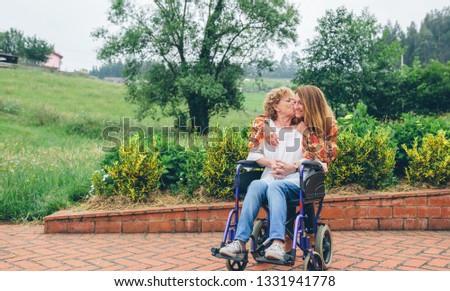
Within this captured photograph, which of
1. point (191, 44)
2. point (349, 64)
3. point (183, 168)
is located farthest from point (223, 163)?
point (191, 44)

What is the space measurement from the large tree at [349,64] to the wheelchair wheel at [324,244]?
15.2 meters

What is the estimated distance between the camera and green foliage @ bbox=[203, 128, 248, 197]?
470 centimetres

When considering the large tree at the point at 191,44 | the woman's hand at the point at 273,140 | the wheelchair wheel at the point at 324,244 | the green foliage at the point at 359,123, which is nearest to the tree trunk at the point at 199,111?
the large tree at the point at 191,44

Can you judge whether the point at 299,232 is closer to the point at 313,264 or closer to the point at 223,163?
the point at 313,264

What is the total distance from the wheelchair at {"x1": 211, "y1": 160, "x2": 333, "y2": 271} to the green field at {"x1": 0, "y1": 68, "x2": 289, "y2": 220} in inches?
86.5

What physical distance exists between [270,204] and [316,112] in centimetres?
84

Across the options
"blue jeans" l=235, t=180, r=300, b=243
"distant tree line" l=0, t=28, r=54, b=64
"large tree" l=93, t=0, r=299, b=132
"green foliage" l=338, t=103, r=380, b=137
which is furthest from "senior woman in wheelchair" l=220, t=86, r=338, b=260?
"distant tree line" l=0, t=28, r=54, b=64

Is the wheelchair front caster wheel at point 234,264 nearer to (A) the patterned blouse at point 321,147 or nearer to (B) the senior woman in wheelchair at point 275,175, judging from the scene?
(B) the senior woman in wheelchair at point 275,175

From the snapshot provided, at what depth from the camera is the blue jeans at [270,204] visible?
115 inches

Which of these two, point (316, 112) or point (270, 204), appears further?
point (316, 112)

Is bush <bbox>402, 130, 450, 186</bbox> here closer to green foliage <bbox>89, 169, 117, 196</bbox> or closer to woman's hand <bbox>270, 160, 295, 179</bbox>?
woman's hand <bbox>270, 160, 295, 179</bbox>

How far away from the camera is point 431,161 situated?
16.1 ft

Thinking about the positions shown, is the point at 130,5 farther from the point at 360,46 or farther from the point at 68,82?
the point at 68,82
